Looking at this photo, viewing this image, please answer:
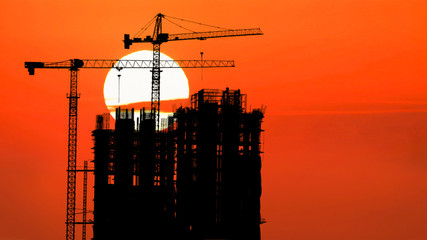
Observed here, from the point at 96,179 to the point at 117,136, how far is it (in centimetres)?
962

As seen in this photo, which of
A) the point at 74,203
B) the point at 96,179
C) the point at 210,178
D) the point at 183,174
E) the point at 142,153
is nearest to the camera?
the point at 210,178

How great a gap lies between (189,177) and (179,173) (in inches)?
316

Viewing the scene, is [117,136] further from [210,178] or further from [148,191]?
[210,178]

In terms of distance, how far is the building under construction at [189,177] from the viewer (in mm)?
131250

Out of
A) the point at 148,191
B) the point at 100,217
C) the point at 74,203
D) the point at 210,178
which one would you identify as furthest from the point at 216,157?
the point at 74,203

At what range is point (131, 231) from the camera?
145m

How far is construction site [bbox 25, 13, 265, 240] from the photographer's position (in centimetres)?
13125

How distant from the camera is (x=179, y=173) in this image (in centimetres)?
14400

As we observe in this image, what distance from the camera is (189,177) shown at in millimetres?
136125

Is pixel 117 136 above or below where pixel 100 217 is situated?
above

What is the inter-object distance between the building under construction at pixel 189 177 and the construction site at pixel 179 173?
0.12 meters

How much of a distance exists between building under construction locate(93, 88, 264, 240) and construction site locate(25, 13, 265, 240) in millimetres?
124

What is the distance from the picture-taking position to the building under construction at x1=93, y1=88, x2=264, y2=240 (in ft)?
431

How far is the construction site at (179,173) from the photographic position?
5167 inches
